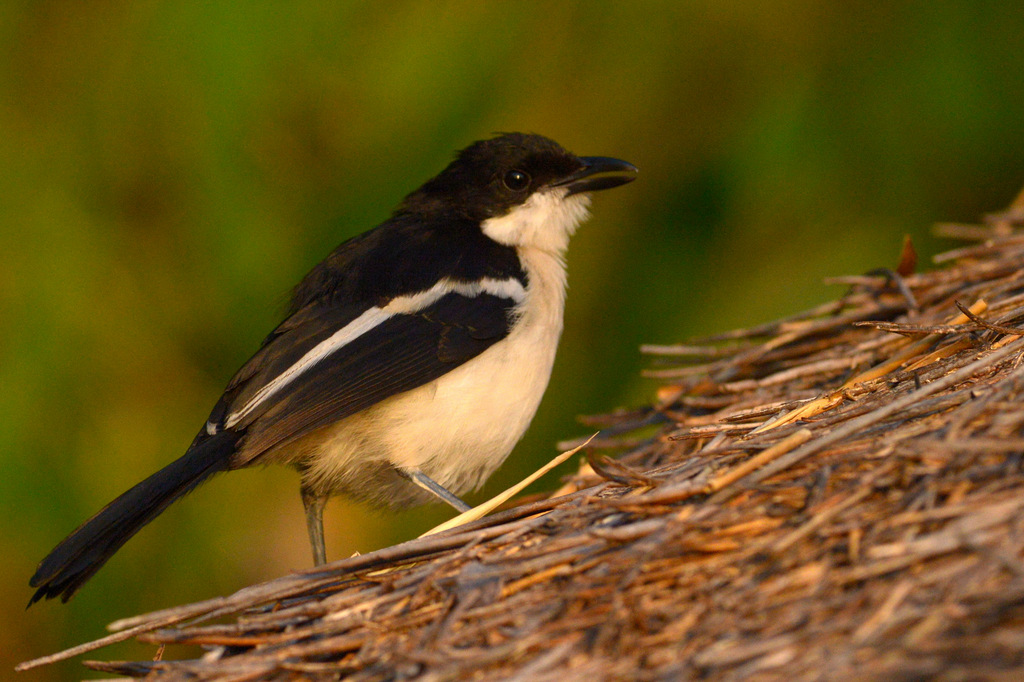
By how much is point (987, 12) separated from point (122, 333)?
4737 mm

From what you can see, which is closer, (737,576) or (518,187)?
(737,576)

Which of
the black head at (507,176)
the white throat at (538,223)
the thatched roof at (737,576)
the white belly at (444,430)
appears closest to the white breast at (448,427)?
the white belly at (444,430)

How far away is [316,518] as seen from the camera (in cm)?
345

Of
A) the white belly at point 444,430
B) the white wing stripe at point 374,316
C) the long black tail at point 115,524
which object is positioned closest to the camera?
the long black tail at point 115,524

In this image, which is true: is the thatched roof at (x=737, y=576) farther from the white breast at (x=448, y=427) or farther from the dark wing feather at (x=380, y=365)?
the white breast at (x=448, y=427)

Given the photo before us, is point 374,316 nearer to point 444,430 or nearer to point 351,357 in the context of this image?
point 351,357

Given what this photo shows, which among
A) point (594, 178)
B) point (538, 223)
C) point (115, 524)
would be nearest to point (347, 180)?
point (538, 223)

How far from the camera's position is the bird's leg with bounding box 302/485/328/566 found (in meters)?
3.39

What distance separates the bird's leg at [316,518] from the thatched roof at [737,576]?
128cm

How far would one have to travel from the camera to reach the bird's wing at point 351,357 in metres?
2.92

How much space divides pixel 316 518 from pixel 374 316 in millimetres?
847

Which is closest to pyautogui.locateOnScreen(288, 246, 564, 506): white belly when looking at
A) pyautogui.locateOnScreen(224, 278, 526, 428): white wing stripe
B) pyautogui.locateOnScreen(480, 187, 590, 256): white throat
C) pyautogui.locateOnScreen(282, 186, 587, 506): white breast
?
pyautogui.locateOnScreen(282, 186, 587, 506): white breast

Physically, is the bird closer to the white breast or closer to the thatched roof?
the white breast

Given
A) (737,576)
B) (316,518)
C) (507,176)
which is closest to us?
(737,576)
